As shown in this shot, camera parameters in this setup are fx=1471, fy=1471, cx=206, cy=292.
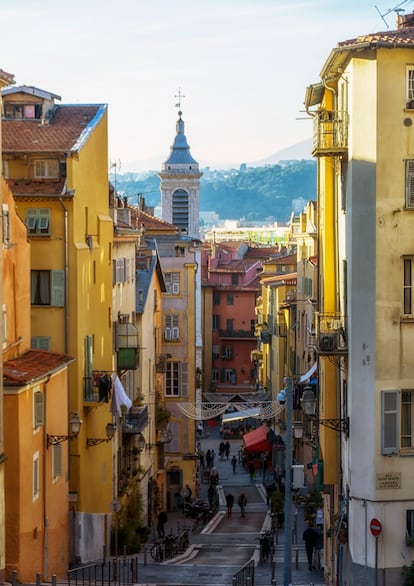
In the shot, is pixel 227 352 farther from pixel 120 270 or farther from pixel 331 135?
pixel 331 135

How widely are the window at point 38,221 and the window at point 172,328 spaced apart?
119 ft

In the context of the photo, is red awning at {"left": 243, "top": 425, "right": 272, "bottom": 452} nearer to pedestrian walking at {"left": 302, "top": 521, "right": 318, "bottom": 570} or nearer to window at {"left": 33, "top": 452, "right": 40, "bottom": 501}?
pedestrian walking at {"left": 302, "top": 521, "right": 318, "bottom": 570}

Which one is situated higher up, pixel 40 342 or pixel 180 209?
pixel 180 209

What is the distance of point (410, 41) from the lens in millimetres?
36719

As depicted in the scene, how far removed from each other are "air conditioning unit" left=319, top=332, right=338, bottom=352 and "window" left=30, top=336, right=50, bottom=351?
45.2ft

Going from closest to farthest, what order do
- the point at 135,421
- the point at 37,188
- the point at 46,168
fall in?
1. the point at 37,188
2. the point at 46,168
3. the point at 135,421

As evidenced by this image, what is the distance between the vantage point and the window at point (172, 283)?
283ft

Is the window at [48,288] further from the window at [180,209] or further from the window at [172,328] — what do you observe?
the window at [180,209]

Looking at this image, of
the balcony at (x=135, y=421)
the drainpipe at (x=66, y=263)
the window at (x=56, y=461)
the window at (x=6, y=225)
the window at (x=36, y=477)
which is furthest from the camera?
the balcony at (x=135, y=421)

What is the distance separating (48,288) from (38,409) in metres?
9.81

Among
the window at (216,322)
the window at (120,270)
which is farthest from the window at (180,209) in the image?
the window at (120,270)

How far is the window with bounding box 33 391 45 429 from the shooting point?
4144 cm

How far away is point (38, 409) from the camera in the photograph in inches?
1641

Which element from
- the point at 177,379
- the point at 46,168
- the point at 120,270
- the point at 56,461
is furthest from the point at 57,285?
the point at 177,379
